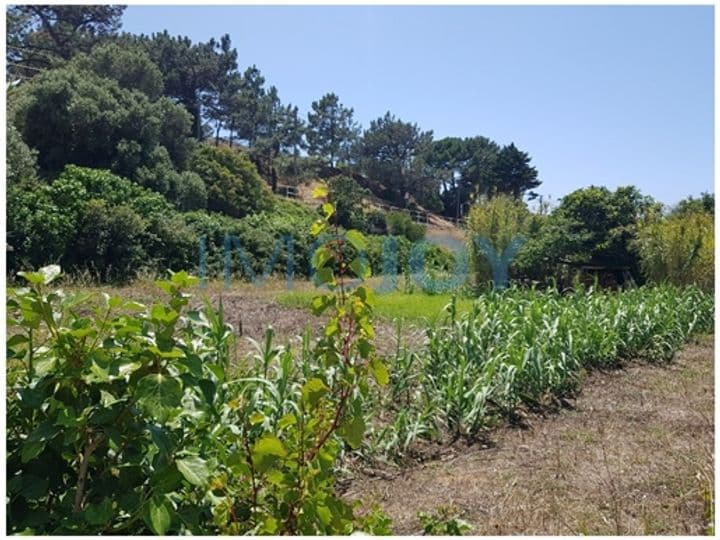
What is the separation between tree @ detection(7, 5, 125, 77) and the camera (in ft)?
81.2

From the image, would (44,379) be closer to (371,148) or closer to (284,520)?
(284,520)

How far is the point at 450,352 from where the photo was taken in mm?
3900

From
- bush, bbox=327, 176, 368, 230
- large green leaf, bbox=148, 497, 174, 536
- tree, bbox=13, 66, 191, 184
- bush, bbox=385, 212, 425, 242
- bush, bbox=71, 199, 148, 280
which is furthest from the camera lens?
bush, bbox=385, 212, 425, 242

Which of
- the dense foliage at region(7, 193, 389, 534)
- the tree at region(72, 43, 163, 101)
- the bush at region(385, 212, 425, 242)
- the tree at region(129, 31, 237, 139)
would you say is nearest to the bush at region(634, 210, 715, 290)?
the dense foliage at region(7, 193, 389, 534)

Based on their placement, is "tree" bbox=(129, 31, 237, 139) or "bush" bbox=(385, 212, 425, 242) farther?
"tree" bbox=(129, 31, 237, 139)

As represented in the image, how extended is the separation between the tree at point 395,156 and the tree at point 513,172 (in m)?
6.12

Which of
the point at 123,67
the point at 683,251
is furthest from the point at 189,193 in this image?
the point at 683,251

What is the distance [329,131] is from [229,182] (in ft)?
46.7

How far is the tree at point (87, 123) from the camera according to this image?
15.1 meters

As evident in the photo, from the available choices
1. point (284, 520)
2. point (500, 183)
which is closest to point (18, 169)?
point (284, 520)

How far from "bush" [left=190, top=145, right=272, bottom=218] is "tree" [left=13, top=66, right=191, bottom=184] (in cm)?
293

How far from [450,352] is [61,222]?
997cm

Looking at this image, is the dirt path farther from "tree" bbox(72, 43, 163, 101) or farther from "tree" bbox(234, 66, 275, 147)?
"tree" bbox(234, 66, 275, 147)

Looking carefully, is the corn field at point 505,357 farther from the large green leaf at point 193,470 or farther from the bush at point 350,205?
the bush at point 350,205
